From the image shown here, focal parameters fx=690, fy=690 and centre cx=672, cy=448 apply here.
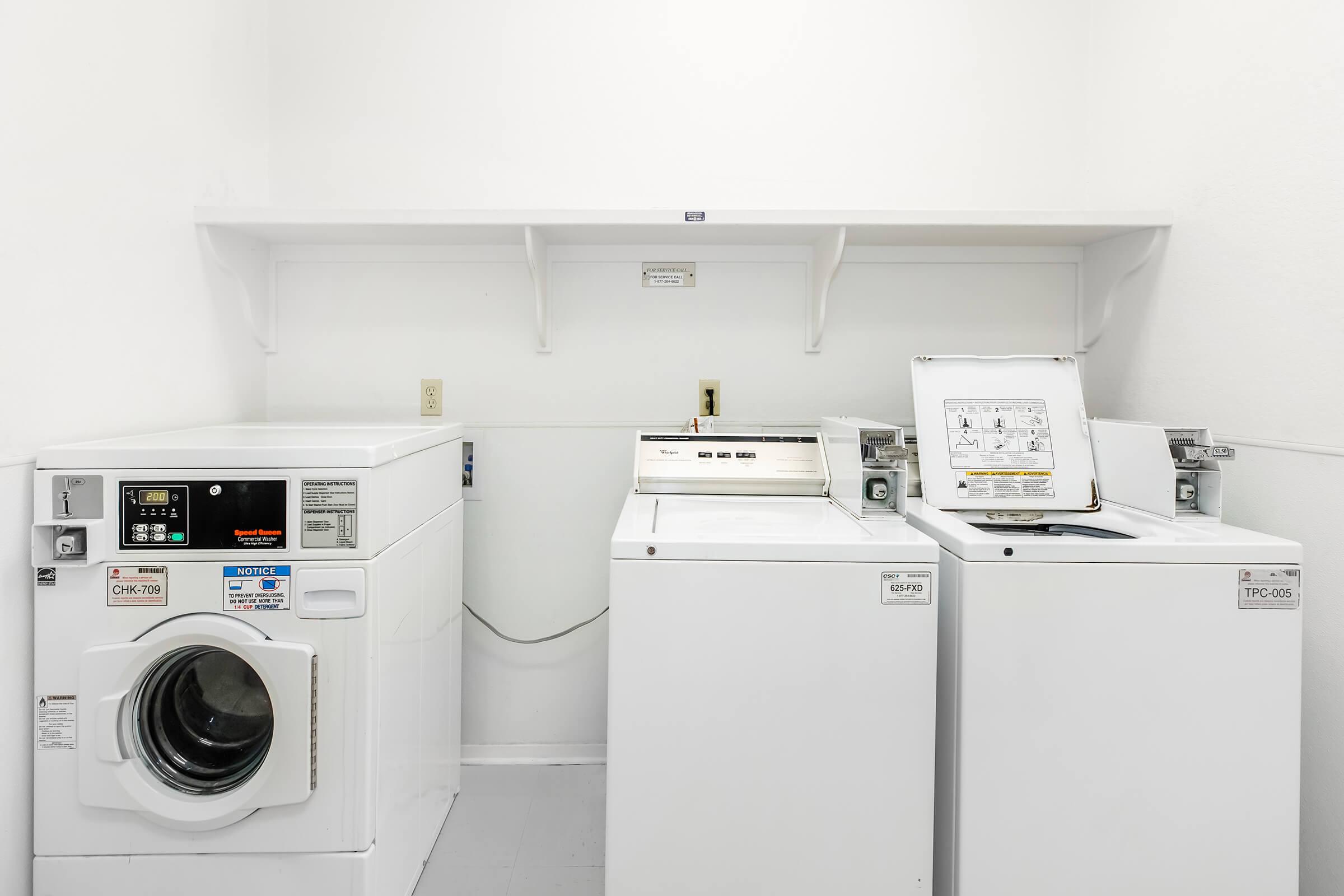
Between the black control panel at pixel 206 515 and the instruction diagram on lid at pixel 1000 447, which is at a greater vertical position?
the instruction diagram on lid at pixel 1000 447

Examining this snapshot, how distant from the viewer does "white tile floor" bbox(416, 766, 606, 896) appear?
1.63 metres

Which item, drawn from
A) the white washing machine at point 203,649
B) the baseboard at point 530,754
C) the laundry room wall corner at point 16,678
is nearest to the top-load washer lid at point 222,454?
the white washing machine at point 203,649

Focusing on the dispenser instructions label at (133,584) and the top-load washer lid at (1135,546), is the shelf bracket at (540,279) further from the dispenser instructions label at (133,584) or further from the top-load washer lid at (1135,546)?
the top-load washer lid at (1135,546)

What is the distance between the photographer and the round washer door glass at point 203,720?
135cm

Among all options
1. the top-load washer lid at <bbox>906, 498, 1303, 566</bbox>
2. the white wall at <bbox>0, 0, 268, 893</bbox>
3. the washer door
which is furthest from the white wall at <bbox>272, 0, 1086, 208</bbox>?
the washer door

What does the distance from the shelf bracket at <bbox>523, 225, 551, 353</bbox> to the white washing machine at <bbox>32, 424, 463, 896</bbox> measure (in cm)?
81

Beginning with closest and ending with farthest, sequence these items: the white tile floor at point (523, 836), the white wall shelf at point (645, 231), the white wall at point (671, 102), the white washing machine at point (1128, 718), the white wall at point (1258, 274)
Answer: the white washing machine at point (1128, 718) < the white wall at point (1258, 274) < the white tile floor at point (523, 836) < the white wall shelf at point (645, 231) < the white wall at point (671, 102)

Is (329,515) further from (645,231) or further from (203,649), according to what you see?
(645,231)

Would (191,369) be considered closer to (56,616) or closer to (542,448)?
(56,616)

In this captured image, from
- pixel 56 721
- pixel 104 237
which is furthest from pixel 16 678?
pixel 104 237

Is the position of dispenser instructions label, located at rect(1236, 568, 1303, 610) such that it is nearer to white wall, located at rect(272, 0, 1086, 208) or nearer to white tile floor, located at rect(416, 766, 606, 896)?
white wall, located at rect(272, 0, 1086, 208)

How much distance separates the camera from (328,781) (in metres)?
1.33

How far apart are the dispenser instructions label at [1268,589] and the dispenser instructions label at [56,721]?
86.4 inches

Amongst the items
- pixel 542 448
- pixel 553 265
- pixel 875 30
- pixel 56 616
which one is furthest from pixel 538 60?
pixel 56 616
